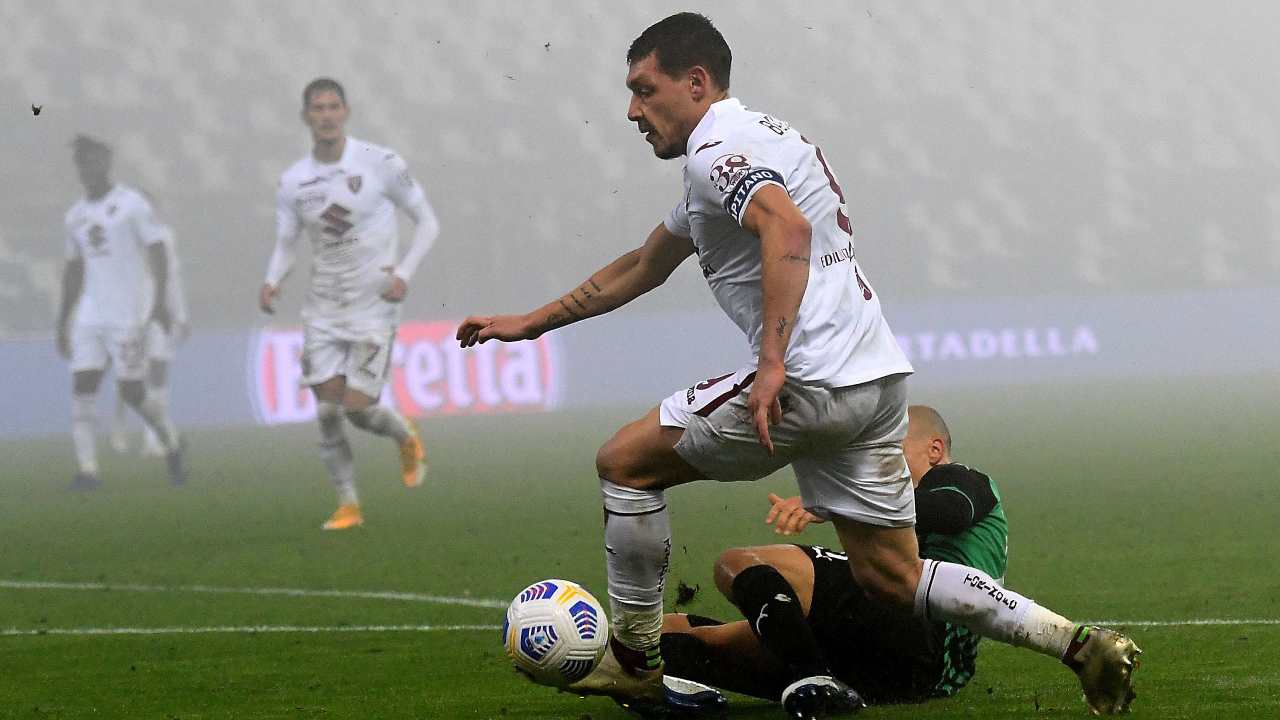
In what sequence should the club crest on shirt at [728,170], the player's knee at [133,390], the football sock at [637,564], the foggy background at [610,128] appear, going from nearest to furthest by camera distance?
the club crest on shirt at [728,170]
the football sock at [637,564]
the player's knee at [133,390]
the foggy background at [610,128]

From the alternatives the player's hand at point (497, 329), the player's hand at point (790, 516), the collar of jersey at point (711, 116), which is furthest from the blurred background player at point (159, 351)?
the collar of jersey at point (711, 116)

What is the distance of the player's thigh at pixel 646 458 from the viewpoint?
3.95m

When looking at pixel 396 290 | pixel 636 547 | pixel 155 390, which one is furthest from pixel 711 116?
pixel 155 390

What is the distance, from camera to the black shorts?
13.6 ft

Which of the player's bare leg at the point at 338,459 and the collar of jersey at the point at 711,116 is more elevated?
the collar of jersey at the point at 711,116

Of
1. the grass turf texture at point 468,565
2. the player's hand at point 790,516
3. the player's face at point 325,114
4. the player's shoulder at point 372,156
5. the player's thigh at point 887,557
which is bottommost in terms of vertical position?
the grass turf texture at point 468,565

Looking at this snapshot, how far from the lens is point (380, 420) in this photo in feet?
35.0

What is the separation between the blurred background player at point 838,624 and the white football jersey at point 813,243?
14.5 inches

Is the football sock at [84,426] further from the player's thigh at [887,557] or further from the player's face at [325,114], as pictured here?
the player's thigh at [887,557]

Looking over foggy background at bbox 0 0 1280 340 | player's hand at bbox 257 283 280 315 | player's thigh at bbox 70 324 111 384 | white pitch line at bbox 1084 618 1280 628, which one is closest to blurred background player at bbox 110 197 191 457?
player's thigh at bbox 70 324 111 384

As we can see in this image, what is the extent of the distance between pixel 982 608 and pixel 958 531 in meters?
0.32

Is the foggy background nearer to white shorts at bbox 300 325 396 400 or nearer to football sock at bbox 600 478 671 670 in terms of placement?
white shorts at bbox 300 325 396 400

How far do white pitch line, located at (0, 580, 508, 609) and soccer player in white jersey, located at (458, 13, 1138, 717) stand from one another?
2907 mm

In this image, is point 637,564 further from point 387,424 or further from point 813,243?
point 387,424
